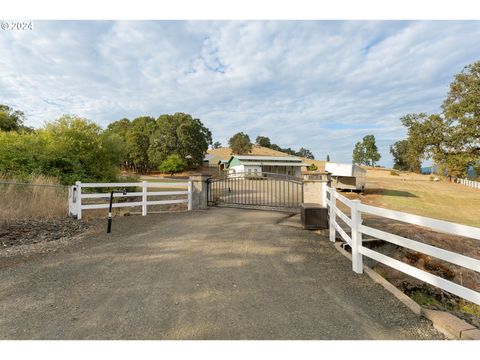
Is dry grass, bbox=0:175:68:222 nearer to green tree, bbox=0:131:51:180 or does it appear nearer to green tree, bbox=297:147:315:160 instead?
green tree, bbox=0:131:51:180

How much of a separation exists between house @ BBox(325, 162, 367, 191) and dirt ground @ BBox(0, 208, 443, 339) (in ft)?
69.0

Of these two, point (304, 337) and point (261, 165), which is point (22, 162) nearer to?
point (304, 337)

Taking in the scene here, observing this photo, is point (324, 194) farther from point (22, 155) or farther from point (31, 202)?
point (22, 155)

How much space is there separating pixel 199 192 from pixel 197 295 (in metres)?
7.31

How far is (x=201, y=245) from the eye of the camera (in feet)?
18.4

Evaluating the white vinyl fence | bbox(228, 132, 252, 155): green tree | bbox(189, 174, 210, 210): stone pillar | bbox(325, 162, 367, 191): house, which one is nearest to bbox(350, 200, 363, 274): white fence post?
the white vinyl fence

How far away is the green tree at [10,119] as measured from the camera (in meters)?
24.5

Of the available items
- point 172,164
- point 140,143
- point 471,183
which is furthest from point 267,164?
point 471,183

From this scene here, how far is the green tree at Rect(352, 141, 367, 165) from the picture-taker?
85875mm

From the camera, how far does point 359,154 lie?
86.8 meters

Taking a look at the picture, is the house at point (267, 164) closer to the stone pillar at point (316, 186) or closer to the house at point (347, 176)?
the house at point (347, 176)

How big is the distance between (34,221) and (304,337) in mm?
8029

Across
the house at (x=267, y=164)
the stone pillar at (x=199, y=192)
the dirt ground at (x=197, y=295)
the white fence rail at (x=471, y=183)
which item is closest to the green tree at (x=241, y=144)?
the house at (x=267, y=164)

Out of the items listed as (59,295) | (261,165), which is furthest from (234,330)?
(261,165)
